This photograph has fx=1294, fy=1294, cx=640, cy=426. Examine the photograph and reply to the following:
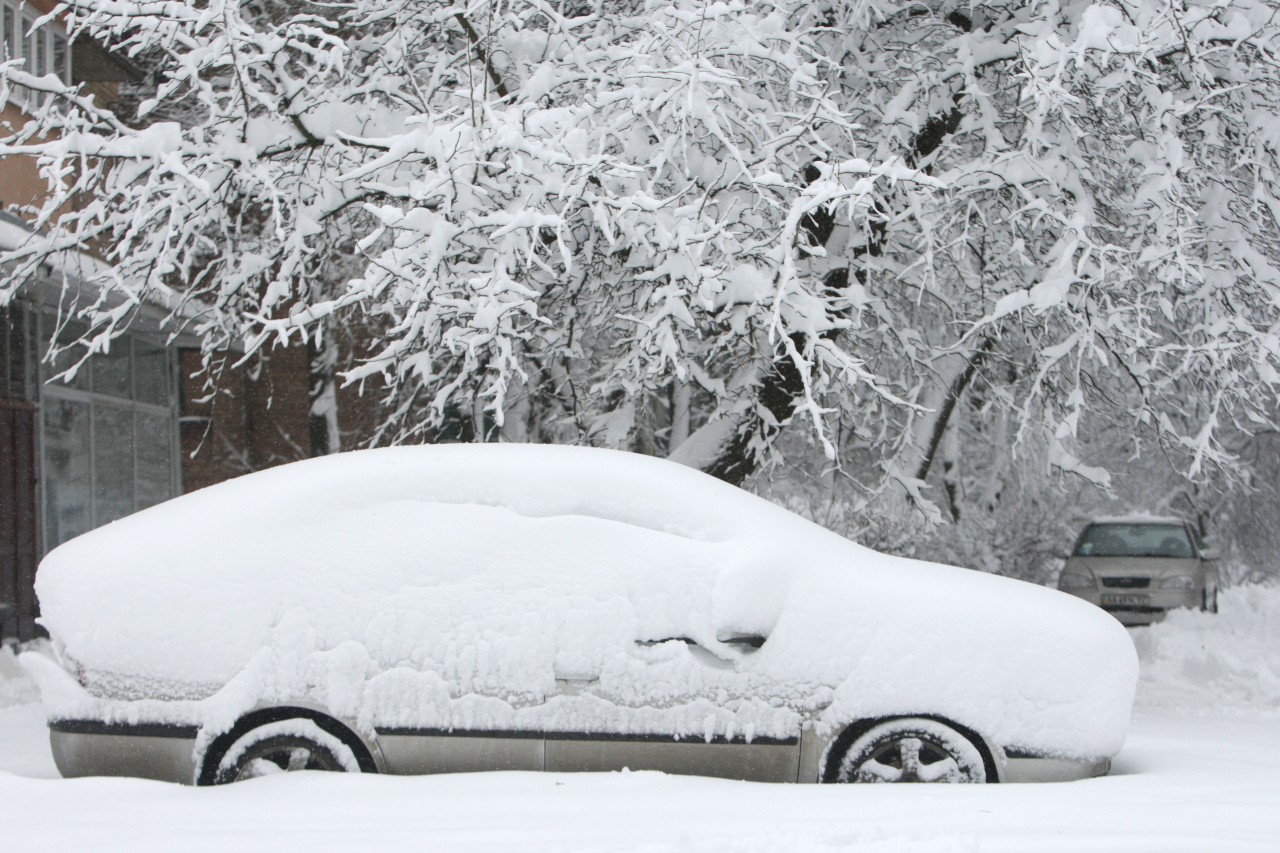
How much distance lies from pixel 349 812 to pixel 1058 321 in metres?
7.57

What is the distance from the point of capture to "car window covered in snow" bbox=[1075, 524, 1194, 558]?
1666cm

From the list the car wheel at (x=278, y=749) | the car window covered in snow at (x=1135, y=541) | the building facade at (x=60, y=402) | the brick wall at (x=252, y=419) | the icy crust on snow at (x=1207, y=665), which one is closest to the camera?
the car wheel at (x=278, y=749)

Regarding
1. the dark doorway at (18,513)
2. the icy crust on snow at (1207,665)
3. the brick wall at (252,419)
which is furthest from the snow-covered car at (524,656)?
the brick wall at (252,419)

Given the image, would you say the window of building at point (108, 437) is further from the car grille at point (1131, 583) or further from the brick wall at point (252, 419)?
the car grille at point (1131, 583)

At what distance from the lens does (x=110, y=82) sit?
16438 millimetres

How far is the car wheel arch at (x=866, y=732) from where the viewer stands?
5098mm

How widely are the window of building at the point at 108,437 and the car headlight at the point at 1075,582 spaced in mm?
11510

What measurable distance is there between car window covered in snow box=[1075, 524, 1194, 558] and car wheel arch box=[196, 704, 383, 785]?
1313 cm

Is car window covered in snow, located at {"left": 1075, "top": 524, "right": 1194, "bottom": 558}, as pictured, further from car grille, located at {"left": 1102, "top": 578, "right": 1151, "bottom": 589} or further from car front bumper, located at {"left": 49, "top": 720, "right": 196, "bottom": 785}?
car front bumper, located at {"left": 49, "top": 720, "right": 196, "bottom": 785}

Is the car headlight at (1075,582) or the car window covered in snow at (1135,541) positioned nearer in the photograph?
the car headlight at (1075,582)

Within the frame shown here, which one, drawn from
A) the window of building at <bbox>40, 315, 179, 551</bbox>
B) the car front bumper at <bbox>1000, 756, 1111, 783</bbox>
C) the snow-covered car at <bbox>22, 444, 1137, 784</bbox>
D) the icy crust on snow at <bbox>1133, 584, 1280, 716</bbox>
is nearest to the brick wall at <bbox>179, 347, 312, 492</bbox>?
the window of building at <bbox>40, 315, 179, 551</bbox>

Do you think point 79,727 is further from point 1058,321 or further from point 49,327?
point 49,327

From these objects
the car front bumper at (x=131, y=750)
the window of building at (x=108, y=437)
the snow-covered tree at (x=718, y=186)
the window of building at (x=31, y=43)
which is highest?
the window of building at (x=31, y=43)

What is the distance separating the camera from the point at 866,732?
513cm
